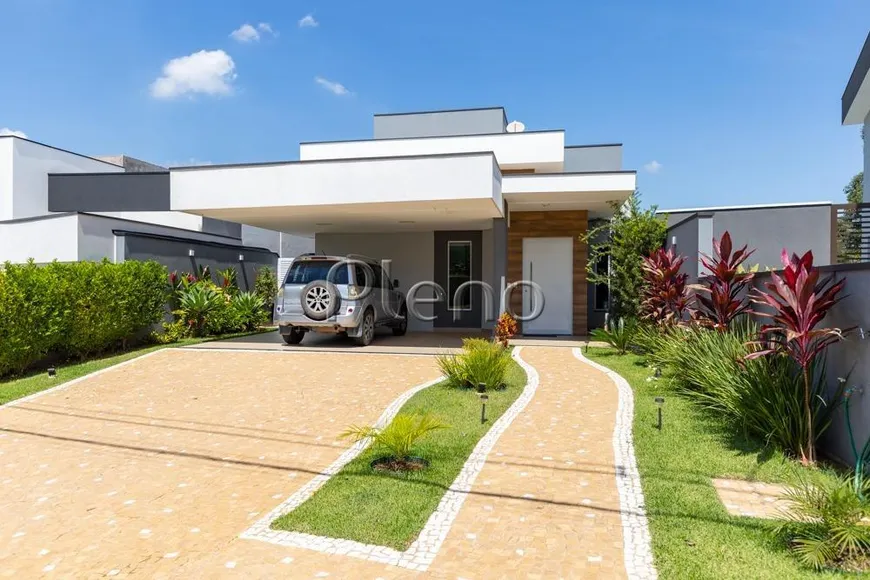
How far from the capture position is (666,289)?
8.91 metres

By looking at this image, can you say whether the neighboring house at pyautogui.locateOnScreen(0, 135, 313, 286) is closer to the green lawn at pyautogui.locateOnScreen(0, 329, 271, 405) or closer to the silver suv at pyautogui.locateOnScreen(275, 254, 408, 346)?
the green lawn at pyautogui.locateOnScreen(0, 329, 271, 405)

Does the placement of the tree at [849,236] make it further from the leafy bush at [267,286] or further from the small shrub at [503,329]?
the leafy bush at [267,286]

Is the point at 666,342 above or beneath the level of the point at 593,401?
above

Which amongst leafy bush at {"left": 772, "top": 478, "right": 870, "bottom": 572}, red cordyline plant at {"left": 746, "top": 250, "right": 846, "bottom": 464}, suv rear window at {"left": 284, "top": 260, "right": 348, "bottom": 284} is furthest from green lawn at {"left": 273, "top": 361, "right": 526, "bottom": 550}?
suv rear window at {"left": 284, "top": 260, "right": 348, "bottom": 284}

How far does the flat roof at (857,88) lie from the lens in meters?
10.2

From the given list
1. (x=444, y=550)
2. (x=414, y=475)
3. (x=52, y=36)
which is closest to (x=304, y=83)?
(x=52, y=36)

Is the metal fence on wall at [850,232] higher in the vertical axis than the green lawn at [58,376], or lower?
higher

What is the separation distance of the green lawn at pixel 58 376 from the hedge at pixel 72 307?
275 millimetres

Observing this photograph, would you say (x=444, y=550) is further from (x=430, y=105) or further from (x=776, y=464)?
(x=430, y=105)

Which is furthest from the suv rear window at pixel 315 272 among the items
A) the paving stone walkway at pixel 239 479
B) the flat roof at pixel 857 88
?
the flat roof at pixel 857 88

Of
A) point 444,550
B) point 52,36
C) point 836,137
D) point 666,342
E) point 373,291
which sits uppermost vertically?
point 52,36

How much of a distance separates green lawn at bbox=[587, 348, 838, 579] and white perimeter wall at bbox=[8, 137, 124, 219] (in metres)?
20.0

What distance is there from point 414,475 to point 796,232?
1040 centimetres

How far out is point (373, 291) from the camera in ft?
39.3
